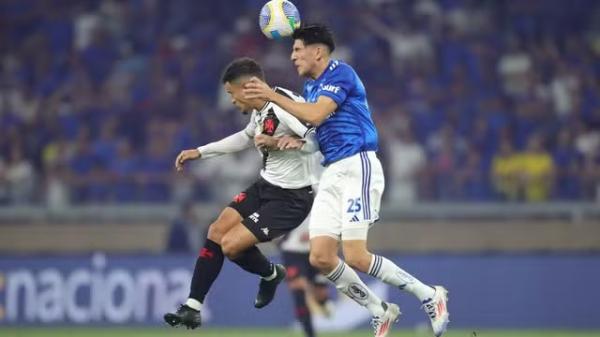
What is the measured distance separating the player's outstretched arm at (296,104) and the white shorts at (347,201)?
0.54 m

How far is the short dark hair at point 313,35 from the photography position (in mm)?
11336

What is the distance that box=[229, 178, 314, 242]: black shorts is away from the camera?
37.8 ft

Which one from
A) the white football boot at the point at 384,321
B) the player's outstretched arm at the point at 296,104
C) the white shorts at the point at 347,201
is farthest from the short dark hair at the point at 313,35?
the white football boot at the point at 384,321

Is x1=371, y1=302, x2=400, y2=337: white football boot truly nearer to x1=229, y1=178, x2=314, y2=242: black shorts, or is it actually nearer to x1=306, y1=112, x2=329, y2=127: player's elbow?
x1=229, y1=178, x2=314, y2=242: black shorts

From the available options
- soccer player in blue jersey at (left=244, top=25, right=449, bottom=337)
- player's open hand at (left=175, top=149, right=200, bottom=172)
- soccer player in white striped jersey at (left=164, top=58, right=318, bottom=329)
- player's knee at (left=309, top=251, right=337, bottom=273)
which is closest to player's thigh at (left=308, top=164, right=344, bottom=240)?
soccer player in blue jersey at (left=244, top=25, right=449, bottom=337)

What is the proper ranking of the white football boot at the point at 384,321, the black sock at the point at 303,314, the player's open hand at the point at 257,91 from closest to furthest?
the player's open hand at the point at 257,91 < the white football boot at the point at 384,321 < the black sock at the point at 303,314

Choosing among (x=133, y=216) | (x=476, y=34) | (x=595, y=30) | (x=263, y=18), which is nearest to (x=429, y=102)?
(x=476, y=34)

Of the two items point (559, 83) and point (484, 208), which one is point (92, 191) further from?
point (559, 83)

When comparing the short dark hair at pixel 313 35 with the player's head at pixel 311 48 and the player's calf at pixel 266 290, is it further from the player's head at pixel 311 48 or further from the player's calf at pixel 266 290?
the player's calf at pixel 266 290

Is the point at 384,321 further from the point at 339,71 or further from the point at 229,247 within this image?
the point at 339,71

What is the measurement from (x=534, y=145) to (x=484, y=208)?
3.92 ft

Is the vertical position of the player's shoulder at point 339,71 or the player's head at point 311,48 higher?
the player's head at point 311,48

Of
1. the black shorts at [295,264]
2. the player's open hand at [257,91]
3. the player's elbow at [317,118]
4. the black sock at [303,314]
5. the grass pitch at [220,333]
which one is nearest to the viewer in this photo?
the player's open hand at [257,91]

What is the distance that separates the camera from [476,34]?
70.5 ft
